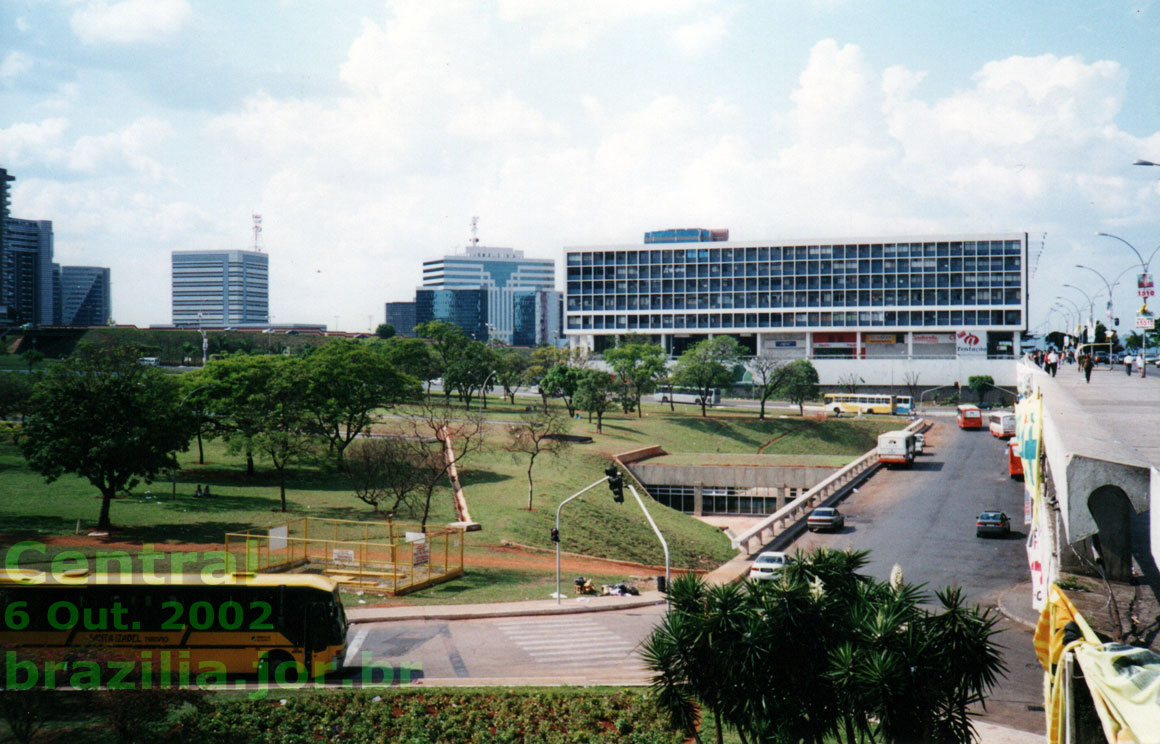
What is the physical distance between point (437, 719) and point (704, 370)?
87337 millimetres

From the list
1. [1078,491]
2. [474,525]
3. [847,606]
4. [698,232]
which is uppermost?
[698,232]

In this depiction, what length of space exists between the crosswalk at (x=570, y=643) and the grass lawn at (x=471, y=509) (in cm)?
399

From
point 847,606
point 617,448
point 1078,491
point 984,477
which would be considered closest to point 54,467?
point 847,606

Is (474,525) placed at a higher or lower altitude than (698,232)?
lower

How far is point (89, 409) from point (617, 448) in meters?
46.7

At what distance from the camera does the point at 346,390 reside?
6244 centimetres

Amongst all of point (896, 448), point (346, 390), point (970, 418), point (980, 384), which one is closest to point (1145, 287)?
point (896, 448)

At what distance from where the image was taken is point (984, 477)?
64812mm

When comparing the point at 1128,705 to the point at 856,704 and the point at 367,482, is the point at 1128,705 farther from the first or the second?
the point at 367,482

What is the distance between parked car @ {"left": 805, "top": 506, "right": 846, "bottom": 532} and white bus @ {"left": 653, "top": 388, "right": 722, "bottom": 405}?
2448 inches

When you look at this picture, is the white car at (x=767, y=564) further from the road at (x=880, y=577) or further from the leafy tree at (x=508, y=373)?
the leafy tree at (x=508, y=373)

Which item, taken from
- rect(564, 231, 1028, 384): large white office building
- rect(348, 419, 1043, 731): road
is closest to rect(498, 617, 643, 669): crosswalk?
rect(348, 419, 1043, 731): road

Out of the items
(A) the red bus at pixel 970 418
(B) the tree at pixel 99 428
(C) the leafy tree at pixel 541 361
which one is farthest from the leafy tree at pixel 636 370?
(B) the tree at pixel 99 428

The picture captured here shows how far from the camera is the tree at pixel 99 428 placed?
40.2m
